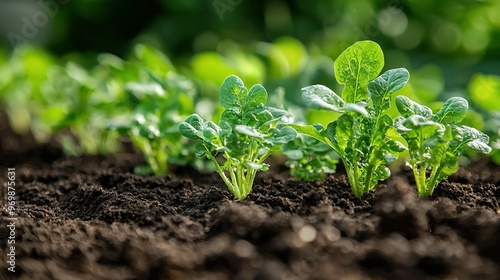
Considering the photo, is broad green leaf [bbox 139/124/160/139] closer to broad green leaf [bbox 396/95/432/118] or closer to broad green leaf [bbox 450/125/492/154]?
broad green leaf [bbox 396/95/432/118]

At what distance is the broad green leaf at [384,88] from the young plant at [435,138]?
43 mm

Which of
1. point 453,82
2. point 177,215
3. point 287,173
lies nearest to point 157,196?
point 177,215

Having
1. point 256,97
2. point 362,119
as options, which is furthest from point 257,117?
point 362,119

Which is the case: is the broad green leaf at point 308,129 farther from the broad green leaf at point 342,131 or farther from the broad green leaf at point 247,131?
the broad green leaf at point 247,131

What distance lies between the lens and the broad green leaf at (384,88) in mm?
1892

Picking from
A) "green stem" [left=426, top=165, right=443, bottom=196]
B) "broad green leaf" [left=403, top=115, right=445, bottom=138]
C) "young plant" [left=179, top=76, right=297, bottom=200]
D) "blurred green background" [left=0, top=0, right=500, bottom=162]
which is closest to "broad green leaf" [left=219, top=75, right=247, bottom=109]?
"young plant" [left=179, top=76, right=297, bottom=200]

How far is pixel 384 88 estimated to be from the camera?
1902 mm

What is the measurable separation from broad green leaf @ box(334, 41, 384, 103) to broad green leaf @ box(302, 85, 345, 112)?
0.09 metres

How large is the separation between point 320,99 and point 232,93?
31cm

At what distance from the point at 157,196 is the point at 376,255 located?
0.91m

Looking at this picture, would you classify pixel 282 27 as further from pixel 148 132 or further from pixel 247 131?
pixel 247 131

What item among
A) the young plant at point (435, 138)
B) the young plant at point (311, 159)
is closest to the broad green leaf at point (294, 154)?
the young plant at point (311, 159)

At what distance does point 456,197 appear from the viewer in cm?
200

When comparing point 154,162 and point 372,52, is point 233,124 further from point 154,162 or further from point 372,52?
point 154,162
